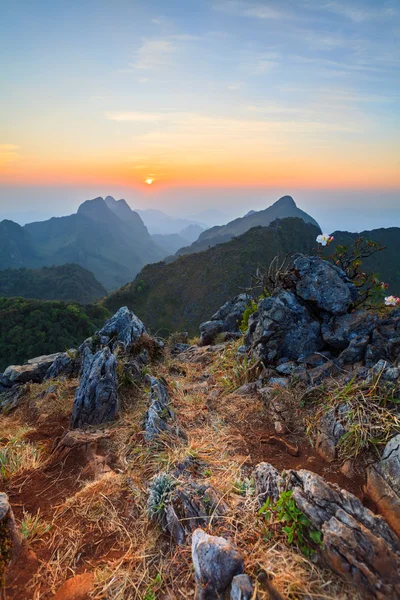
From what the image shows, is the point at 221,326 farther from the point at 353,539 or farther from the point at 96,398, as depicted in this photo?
the point at 353,539

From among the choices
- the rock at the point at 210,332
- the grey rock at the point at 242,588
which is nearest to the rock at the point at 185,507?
the grey rock at the point at 242,588

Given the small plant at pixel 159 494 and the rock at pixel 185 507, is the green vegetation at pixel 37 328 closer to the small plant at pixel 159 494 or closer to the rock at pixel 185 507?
the small plant at pixel 159 494

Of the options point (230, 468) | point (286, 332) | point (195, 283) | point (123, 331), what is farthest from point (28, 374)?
point (195, 283)

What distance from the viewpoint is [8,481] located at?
14.2 ft

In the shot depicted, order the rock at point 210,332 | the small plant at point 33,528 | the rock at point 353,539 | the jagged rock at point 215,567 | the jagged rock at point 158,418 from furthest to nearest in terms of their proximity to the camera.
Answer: the rock at point 210,332, the jagged rock at point 158,418, the small plant at point 33,528, the jagged rock at point 215,567, the rock at point 353,539

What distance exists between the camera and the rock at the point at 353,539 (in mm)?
2381

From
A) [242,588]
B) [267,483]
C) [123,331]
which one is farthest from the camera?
[123,331]

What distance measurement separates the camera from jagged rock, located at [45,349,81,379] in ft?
30.3

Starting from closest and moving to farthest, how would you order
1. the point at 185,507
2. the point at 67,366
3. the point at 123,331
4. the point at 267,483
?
1. the point at 185,507
2. the point at 267,483
3. the point at 123,331
4. the point at 67,366

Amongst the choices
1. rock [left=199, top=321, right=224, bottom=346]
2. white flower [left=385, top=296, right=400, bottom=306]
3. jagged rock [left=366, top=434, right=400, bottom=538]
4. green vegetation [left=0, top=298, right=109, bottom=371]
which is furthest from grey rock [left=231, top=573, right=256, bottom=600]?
green vegetation [left=0, top=298, right=109, bottom=371]

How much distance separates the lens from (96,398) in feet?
20.3

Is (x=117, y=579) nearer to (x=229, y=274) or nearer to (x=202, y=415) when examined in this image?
(x=202, y=415)

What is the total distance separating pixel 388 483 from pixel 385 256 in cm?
9866

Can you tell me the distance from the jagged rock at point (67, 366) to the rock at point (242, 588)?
761 centimetres
